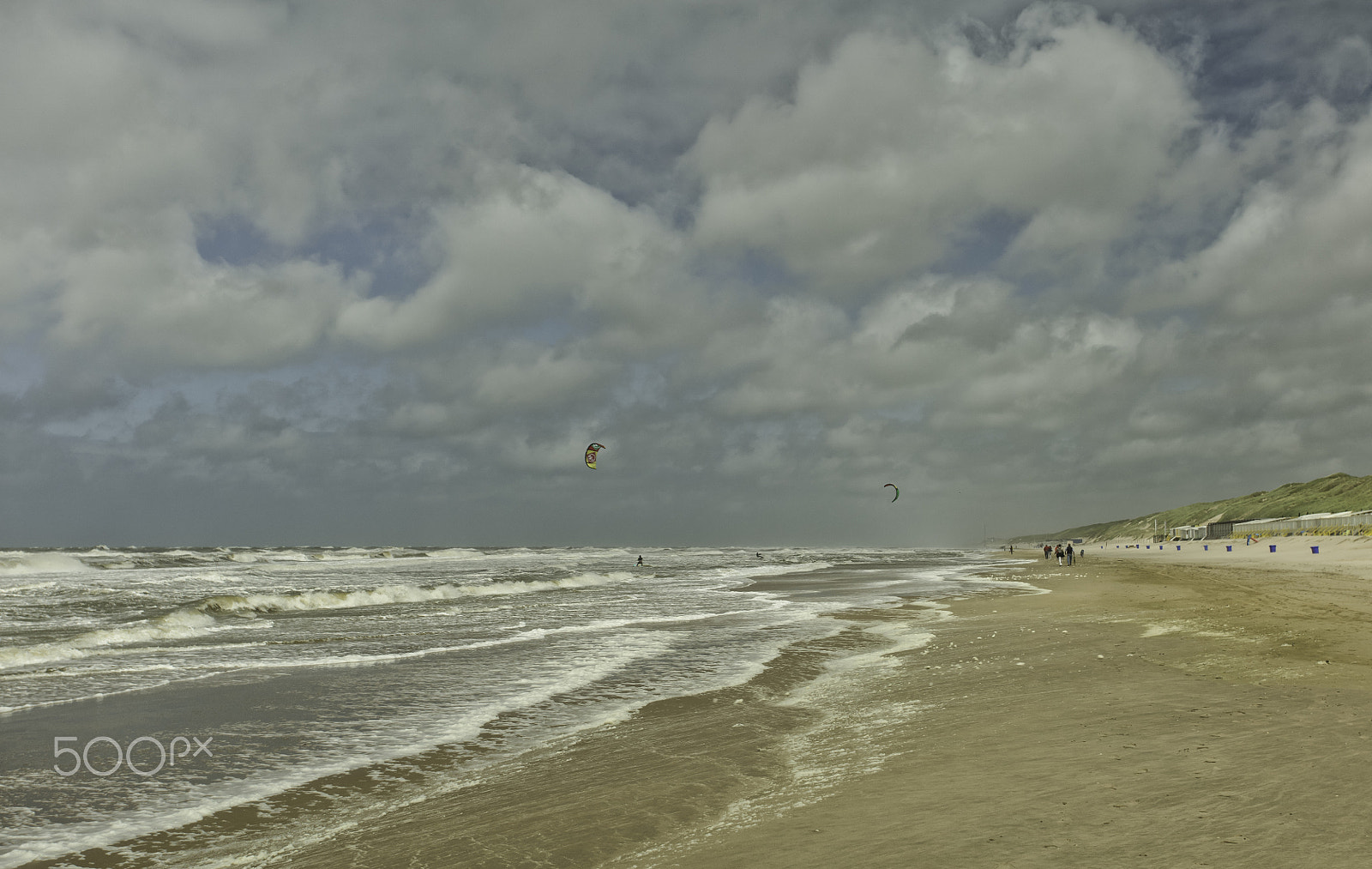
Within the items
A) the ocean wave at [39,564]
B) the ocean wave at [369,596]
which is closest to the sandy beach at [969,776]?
the ocean wave at [369,596]

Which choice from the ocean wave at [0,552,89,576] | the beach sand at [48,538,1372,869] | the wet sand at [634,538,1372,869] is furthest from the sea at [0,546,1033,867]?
the ocean wave at [0,552,89,576]

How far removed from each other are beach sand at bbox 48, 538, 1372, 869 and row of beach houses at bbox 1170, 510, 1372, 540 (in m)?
78.5

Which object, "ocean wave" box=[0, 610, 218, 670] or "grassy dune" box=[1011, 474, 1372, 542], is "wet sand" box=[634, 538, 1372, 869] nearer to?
"ocean wave" box=[0, 610, 218, 670]

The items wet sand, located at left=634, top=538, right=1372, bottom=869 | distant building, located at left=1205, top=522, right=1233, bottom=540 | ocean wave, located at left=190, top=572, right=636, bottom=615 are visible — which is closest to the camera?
wet sand, located at left=634, top=538, right=1372, bottom=869

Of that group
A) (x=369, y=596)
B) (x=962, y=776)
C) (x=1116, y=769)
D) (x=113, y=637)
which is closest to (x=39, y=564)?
(x=369, y=596)

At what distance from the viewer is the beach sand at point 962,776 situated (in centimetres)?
460

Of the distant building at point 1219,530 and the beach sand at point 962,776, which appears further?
the distant building at point 1219,530

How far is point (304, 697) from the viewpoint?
11.4m

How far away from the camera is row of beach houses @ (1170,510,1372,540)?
7219cm

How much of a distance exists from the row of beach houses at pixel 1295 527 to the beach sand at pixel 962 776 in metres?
78.5

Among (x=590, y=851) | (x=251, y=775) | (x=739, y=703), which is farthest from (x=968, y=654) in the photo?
(x=251, y=775)

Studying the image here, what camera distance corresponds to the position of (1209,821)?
4.62 meters

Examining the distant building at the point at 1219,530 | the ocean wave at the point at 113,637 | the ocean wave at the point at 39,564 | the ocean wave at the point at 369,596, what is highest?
the ocean wave at the point at 39,564

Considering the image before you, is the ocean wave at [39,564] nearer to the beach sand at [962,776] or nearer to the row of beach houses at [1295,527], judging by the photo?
the beach sand at [962,776]
